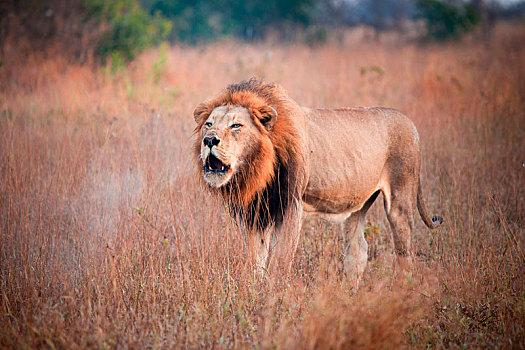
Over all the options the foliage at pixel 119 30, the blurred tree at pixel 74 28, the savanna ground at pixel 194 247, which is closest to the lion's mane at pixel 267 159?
the savanna ground at pixel 194 247

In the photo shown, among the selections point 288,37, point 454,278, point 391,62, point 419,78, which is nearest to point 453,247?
point 454,278

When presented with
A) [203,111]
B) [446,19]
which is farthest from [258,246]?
[446,19]

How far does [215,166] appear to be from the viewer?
347 cm

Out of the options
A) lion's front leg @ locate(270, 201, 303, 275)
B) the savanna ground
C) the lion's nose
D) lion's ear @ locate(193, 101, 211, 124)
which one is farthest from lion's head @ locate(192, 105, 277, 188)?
the savanna ground

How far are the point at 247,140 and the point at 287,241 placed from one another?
0.83 metres

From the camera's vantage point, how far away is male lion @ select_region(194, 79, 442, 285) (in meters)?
3.58

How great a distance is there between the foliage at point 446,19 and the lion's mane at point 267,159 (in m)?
17.2

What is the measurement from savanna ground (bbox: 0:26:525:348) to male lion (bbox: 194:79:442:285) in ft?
0.84

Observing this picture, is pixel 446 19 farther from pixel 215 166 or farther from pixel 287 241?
pixel 215 166

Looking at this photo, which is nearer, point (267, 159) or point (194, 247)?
point (267, 159)

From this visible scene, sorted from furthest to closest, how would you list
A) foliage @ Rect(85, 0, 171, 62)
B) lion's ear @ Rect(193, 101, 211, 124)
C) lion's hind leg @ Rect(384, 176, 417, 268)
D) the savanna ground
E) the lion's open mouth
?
foliage @ Rect(85, 0, 171, 62) < lion's hind leg @ Rect(384, 176, 417, 268) < lion's ear @ Rect(193, 101, 211, 124) < the lion's open mouth < the savanna ground

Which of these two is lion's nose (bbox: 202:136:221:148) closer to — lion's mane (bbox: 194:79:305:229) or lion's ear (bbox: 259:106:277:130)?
lion's mane (bbox: 194:79:305:229)

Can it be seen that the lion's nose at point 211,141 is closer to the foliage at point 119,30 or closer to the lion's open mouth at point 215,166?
the lion's open mouth at point 215,166

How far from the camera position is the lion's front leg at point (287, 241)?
3.64m
